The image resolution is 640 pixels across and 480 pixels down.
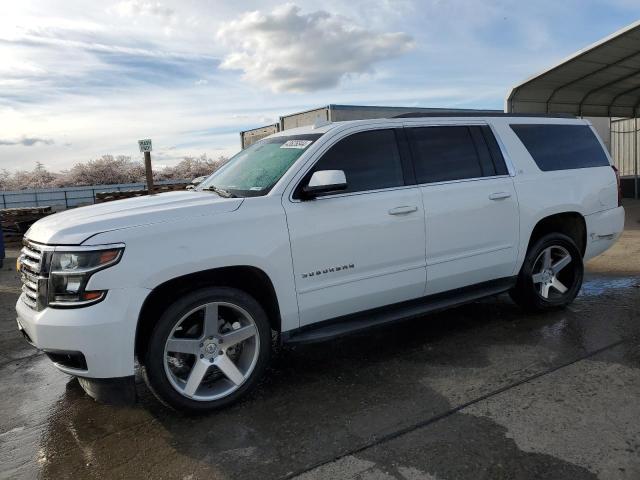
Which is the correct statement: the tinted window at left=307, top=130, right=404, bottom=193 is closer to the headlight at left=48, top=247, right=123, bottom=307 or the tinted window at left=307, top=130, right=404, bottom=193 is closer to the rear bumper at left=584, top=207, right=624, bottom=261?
the headlight at left=48, top=247, right=123, bottom=307

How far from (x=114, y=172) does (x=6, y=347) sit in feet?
143

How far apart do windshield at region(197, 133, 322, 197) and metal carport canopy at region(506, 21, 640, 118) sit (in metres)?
9.17

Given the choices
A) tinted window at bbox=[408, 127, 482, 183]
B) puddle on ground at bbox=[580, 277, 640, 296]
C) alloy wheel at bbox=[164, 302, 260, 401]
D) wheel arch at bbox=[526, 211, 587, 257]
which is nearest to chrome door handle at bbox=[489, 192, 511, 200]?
tinted window at bbox=[408, 127, 482, 183]

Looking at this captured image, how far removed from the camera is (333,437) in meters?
3.13

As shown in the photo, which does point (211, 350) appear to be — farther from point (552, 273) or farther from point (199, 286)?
point (552, 273)

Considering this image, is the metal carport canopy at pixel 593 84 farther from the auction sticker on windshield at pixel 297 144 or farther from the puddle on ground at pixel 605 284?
the auction sticker on windshield at pixel 297 144

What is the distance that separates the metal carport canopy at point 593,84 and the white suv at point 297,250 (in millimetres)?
7743

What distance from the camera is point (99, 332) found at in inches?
120

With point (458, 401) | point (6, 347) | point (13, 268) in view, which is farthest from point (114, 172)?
point (458, 401)

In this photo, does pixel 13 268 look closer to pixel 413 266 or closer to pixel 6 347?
pixel 6 347

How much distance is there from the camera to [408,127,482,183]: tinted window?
4.34 meters

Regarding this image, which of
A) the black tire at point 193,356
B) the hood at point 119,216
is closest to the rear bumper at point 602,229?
the black tire at point 193,356

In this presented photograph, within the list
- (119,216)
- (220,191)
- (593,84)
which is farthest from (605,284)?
(593,84)

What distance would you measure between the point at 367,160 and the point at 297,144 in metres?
0.56
